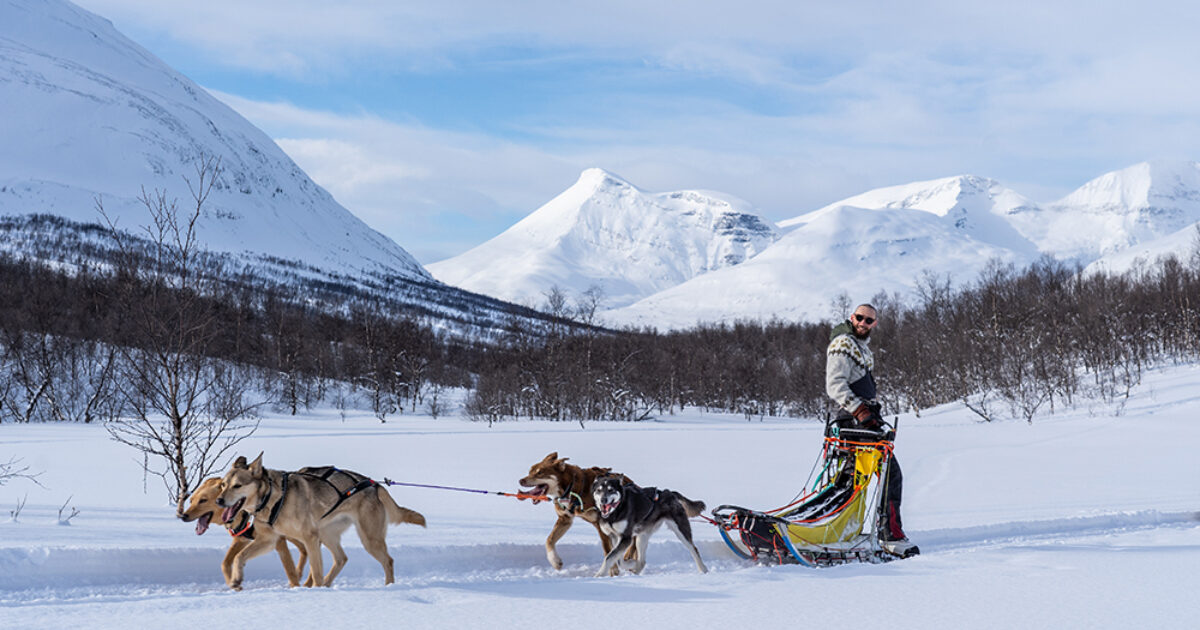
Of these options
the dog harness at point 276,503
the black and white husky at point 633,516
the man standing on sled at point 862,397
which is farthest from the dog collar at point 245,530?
the man standing on sled at point 862,397

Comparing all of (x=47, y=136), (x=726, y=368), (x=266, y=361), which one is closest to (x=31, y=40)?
(x=47, y=136)

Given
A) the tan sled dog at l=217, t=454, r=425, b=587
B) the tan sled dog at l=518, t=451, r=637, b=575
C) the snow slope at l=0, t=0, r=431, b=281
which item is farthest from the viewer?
the snow slope at l=0, t=0, r=431, b=281

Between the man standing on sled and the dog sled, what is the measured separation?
6 centimetres

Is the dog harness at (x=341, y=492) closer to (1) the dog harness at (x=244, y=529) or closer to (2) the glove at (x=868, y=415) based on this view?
(1) the dog harness at (x=244, y=529)

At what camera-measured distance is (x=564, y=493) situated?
19.9 ft

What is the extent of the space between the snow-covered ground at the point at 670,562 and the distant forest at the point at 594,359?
50.9 feet

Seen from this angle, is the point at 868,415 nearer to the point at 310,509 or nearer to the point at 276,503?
the point at 310,509

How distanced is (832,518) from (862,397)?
932 mm

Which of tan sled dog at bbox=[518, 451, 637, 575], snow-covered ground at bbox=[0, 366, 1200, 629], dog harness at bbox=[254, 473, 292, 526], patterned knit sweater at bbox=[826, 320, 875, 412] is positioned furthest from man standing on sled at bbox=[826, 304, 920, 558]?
dog harness at bbox=[254, 473, 292, 526]

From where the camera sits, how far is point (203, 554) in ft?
17.6

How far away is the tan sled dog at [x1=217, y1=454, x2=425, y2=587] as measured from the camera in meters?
4.80

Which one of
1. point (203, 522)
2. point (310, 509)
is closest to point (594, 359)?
point (310, 509)

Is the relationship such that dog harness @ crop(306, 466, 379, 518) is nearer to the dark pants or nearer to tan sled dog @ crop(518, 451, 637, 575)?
tan sled dog @ crop(518, 451, 637, 575)

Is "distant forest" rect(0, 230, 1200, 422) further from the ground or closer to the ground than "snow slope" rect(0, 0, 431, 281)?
closer to the ground
